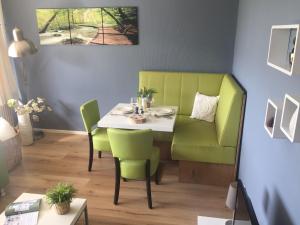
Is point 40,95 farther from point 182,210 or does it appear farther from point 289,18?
point 289,18

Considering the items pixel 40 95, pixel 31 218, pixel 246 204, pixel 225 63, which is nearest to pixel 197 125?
pixel 225 63

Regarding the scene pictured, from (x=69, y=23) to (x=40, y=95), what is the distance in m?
1.25

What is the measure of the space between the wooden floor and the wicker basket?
0.28 ft

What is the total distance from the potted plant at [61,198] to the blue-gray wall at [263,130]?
4.59 ft

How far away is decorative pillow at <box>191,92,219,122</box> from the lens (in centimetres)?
326

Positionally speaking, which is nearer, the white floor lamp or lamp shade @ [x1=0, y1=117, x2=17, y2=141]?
lamp shade @ [x1=0, y1=117, x2=17, y2=141]

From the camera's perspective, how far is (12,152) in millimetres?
3104

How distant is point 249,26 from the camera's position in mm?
2582

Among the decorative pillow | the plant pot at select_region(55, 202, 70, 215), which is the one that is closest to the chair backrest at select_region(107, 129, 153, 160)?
the plant pot at select_region(55, 202, 70, 215)

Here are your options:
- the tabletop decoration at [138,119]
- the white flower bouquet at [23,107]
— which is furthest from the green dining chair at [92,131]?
the white flower bouquet at [23,107]

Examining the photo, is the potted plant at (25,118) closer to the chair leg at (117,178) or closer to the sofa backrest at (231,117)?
the chair leg at (117,178)

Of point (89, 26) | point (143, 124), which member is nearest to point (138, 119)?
point (143, 124)

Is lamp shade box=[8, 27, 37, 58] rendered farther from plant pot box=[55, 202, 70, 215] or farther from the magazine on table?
plant pot box=[55, 202, 70, 215]

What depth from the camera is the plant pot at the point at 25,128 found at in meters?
3.71
